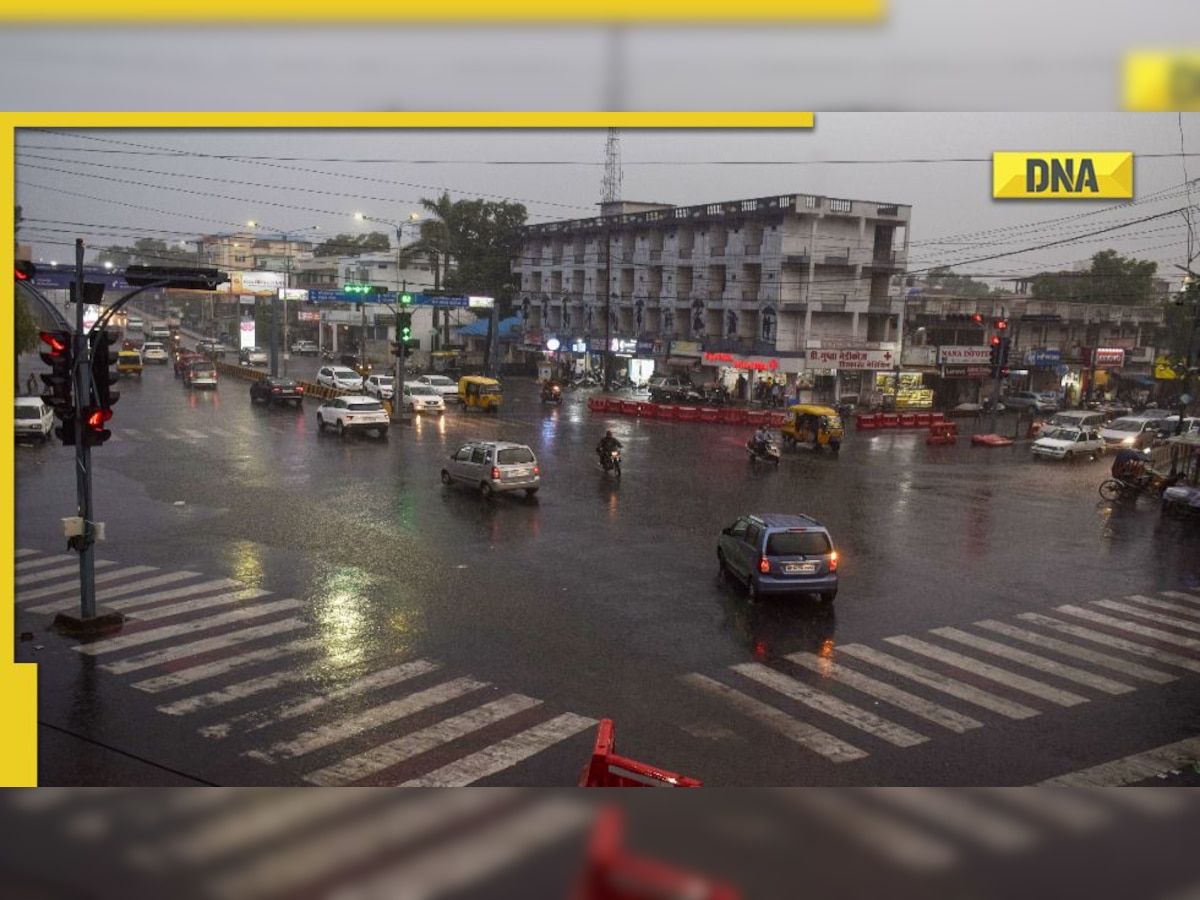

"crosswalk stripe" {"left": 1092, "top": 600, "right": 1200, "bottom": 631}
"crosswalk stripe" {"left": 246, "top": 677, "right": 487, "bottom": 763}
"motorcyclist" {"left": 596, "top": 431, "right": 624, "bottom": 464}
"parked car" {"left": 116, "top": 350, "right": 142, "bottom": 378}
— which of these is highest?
"parked car" {"left": 116, "top": 350, "right": 142, "bottom": 378}

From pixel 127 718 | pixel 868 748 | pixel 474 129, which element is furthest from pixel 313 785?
pixel 474 129

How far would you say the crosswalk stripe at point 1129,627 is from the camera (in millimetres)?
15094

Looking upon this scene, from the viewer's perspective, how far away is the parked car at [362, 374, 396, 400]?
149 feet

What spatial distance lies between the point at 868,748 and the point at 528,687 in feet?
13.9

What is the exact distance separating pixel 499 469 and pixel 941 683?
1390 centimetres

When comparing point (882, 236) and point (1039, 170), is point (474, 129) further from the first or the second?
point (882, 236)

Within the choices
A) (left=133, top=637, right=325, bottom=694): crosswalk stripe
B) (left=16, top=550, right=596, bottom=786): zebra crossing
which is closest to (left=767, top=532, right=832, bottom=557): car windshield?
(left=16, top=550, right=596, bottom=786): zebra crossing

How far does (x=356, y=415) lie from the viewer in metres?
35.6

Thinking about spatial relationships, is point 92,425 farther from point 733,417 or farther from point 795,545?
point 733,417

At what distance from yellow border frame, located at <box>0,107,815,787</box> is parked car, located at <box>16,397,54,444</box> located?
22890 mm

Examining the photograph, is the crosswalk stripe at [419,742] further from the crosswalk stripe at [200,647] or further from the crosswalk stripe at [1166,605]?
the crosswalk stripe at [1166,605]

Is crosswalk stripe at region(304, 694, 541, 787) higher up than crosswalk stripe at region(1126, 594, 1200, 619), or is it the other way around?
crosswalk stripe at region(1126, 594, 1200, 619)

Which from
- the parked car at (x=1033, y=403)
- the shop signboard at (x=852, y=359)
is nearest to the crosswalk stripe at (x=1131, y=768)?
the shop signboard at (x=852, y=359)
